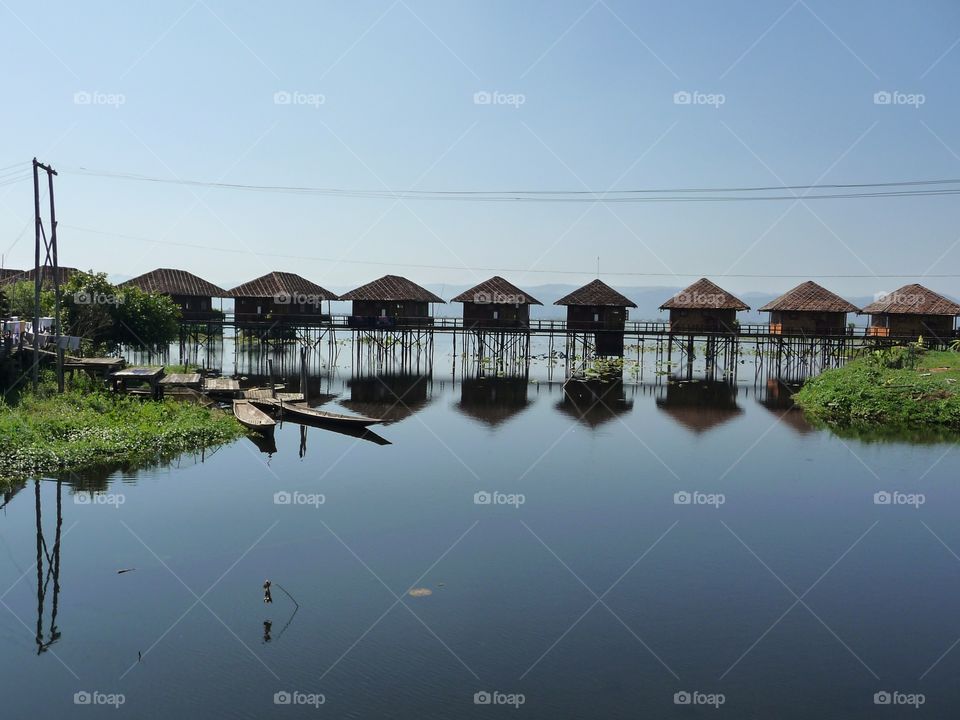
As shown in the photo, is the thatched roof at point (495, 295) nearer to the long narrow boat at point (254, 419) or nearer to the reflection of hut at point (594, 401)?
the reflection of hut at point (594, 401)

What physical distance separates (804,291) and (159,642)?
46.7 meters

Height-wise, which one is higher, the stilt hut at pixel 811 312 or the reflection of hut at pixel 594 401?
the stilt hut at pixel 811 312

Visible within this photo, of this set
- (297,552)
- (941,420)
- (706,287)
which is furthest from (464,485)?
(706,287)

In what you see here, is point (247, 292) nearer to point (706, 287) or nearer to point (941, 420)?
point (706, 287)

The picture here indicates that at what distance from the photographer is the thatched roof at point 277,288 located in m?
52.1

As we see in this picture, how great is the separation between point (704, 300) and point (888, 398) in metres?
21.4

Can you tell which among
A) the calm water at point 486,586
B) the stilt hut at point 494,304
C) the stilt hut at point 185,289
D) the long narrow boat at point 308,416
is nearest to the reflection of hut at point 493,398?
the long narrow boat at point 308,416

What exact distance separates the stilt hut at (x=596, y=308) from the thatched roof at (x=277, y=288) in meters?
15.2

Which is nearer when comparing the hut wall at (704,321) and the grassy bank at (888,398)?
the grassy bank at (888,398)

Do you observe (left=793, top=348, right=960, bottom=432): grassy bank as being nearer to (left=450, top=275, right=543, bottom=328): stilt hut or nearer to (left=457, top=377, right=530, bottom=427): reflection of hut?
(left=457, top=377, right=530, bottom=427): reflection of hut

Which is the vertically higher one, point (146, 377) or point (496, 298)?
point (496, 298)

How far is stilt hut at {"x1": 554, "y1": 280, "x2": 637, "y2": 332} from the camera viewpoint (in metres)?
51.4

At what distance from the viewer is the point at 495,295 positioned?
165ft

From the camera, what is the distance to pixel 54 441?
19.4 meters
